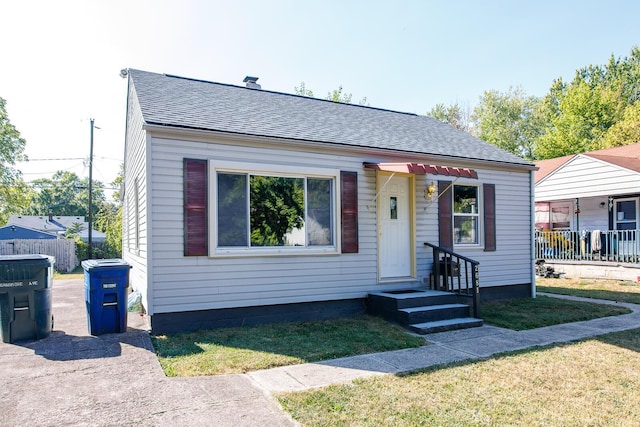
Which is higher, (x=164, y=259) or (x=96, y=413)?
(x=164, y=259)

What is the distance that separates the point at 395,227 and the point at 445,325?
2388mm

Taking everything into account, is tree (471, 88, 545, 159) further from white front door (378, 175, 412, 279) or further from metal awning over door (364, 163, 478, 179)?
metal awning over door (364, 163, 478, 179)

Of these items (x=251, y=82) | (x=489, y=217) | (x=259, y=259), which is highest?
(x=251, y=82)

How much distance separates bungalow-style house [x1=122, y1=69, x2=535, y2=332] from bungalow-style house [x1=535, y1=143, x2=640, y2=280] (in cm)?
505

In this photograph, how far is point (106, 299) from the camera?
601 centimetres

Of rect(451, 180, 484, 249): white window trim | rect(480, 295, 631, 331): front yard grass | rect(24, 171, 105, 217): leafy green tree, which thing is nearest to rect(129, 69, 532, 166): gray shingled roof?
rect(451, 180, 484, 249): white window trim

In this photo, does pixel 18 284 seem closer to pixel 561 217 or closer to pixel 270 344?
pixel 270 344

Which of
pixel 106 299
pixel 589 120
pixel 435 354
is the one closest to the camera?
pixel 435 354

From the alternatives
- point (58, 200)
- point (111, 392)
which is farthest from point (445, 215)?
point (58, 200)

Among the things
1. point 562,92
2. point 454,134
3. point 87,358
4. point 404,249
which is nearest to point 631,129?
point 562,92

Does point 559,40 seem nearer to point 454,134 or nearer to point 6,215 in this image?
point 454,134

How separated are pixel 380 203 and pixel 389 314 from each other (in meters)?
2.23

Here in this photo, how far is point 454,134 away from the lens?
11.4 m

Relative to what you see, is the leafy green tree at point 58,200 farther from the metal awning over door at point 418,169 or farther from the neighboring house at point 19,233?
the metal awning over door at point 418,169
